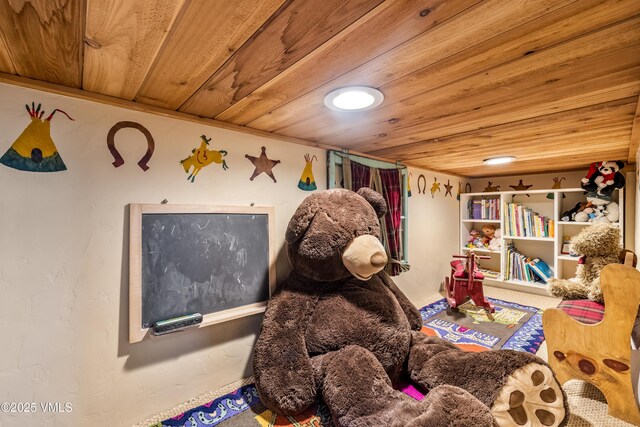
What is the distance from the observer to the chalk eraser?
111 cm

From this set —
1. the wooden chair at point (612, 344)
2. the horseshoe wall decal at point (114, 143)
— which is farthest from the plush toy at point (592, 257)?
the horseshoe wall decal at point (114, 143)

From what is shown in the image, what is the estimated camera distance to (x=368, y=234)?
135 cm

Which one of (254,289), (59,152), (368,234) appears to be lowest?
(254,289)

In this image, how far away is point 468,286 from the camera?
2398mm

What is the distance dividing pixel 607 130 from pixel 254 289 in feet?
7.11

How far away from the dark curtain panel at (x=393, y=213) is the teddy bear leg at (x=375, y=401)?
44.8 inches

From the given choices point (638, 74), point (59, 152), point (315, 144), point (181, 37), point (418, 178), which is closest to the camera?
point (181, 37)

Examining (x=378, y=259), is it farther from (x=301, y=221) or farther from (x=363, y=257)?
(x=301, y=221)

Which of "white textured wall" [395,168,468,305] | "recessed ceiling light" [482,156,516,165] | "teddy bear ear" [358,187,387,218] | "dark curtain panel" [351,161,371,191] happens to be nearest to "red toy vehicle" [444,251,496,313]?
"white textured wall" [395,168,468,305]

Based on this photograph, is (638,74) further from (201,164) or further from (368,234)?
(201,164)

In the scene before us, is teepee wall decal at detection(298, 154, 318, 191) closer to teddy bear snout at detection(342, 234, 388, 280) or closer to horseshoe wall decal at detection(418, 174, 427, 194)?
teddy bear snout at detection(342, 234, 388, 280)

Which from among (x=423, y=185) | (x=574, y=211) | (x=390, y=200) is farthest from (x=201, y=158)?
(x=574, y=211)

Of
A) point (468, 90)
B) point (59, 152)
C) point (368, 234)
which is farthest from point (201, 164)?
point (468, 90)

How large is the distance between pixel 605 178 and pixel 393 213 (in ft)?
6.63
